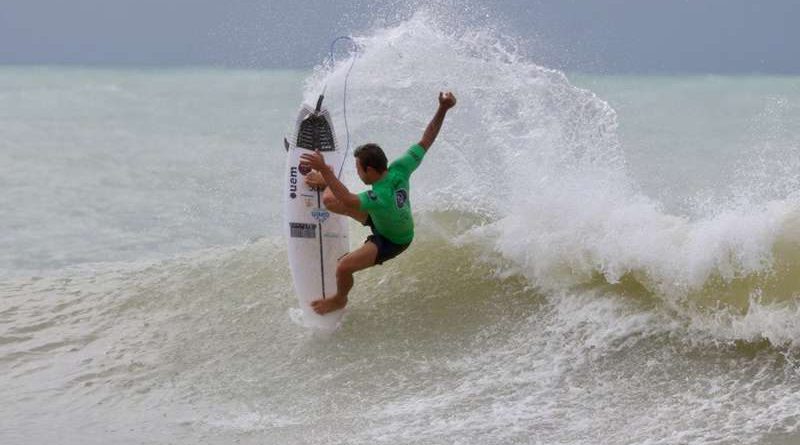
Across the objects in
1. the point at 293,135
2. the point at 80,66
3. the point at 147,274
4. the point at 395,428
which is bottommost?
the point at 395,428

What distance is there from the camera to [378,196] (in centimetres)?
521

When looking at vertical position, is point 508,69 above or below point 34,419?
above

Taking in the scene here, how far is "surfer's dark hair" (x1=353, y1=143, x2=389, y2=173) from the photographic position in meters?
5.18

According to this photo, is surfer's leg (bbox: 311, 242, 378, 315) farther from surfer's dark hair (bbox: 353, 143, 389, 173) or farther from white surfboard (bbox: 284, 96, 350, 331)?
surfer's dark hair (bbox: 353, 143, 389, 173)

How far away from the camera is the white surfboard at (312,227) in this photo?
5.66m

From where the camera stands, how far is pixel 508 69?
6.38m

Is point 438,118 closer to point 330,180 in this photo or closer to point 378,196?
point 378,196

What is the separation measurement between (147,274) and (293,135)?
195cm

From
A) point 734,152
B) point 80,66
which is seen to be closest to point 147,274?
point 734,152

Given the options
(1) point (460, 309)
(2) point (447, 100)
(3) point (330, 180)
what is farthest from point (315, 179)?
(1) point (460, 309)

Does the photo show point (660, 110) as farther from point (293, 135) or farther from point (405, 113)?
point (293, 135)

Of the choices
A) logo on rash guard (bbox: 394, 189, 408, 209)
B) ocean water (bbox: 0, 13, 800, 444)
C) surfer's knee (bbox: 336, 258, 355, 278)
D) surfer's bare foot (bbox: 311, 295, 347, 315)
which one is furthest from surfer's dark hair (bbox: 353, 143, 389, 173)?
ocean water (bbox: 0, 13, 800, 444)

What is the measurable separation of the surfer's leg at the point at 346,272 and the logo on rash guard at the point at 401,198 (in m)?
0.24

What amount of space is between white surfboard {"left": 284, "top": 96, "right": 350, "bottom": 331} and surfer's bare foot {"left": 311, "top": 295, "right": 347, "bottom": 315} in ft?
0.09
